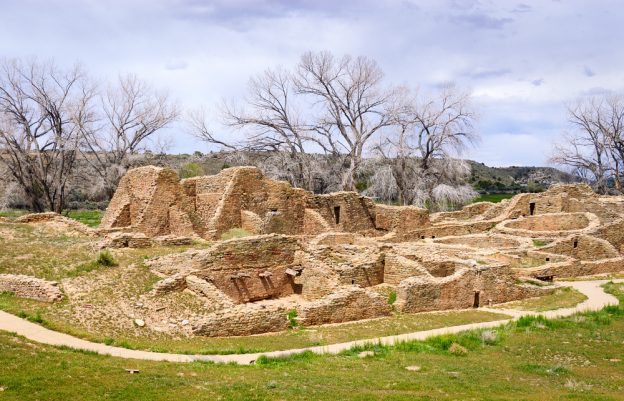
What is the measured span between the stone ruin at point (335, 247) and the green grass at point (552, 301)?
522mm

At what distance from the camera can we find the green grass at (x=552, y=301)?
21250mm

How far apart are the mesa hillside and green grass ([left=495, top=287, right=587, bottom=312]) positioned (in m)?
0.43

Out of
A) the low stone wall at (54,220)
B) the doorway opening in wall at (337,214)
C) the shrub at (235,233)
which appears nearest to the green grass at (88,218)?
the low stone wall at (54,220)

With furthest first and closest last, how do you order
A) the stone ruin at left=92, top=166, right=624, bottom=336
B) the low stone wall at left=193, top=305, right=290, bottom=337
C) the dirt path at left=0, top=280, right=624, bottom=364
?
the stone ruin at left=92, top=166, right=624, bottom=336 → the low stone wall at left=193, top=305, right=290, bottom=337 → the dirt path at left=0, top=280, right=624, bottom=364

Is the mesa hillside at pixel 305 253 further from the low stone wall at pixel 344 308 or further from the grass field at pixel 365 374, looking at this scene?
the grass field at pixel 365 374

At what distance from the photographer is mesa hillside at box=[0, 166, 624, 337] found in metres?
18.3

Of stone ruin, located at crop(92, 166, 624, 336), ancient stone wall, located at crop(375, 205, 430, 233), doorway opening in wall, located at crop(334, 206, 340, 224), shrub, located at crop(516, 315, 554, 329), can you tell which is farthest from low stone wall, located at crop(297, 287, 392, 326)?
ancient stone wall, located at crop(375, 205, 430, 233)

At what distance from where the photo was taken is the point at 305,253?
75.5 ft

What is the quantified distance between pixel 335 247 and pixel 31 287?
35.2ft

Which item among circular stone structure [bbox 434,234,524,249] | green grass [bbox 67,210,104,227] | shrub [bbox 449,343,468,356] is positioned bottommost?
shrub [bbox 449,343,468,356]

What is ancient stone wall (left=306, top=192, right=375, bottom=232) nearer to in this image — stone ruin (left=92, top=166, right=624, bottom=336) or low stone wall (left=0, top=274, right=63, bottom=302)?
stone ruin (left=92, top=166, right=624, bottom=336)

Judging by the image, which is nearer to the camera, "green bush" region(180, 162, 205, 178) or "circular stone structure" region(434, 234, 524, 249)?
"circular stone structure" region(434, 234, 524, 249)

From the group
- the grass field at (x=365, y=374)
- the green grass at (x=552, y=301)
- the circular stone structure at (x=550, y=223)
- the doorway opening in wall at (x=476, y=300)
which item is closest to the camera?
the grass field at (x=365, y=374)

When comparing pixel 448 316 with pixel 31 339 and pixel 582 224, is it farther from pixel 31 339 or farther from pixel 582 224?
pixel 582 224
